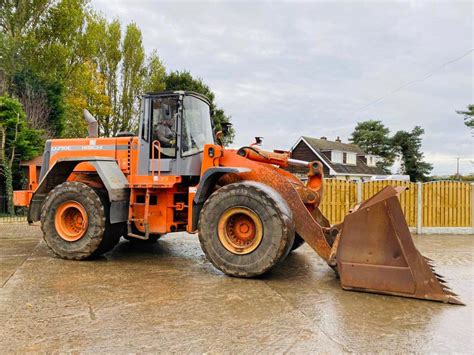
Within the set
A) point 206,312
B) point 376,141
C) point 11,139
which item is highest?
point 376,141

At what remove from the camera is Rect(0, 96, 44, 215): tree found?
1493 centimetres

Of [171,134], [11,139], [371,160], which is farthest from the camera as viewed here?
[371,160]

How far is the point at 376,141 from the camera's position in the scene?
5372 cm

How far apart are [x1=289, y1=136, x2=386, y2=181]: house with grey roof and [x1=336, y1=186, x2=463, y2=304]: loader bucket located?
31.5 metres

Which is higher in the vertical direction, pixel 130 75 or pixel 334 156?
pixel 130 75

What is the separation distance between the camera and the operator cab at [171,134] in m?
6.13

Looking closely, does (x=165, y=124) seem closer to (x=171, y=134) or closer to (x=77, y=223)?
(x=171, y=134)

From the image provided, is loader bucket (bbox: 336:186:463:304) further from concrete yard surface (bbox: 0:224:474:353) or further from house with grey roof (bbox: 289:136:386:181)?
house with grey roof (bbox: 289:136:386:181)

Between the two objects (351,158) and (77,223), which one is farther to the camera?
(351,158)

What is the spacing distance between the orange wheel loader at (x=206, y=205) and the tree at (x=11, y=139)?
30.1 feet

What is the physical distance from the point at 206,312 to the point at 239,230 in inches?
67.6

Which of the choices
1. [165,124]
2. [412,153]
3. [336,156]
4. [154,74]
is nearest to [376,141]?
[412,153]

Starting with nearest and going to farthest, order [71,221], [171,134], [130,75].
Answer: [171,134], [71,221], [130,75]

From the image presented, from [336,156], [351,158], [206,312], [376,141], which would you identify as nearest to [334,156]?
[336,156]
